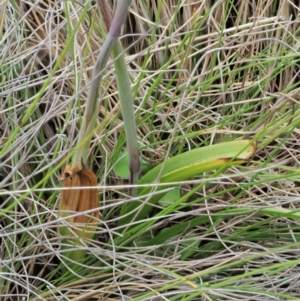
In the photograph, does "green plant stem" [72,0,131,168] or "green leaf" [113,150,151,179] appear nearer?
"green plant stem" [72,0,131,168]

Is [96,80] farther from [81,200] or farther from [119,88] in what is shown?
[81,200]

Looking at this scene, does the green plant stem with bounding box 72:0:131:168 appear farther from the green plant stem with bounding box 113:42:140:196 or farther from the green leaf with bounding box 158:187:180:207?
the green leaf with bounding box 158:187:180:207

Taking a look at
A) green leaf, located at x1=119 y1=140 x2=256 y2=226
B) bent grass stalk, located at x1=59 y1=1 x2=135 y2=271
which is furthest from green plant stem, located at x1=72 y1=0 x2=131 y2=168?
green leaf, located at x1=119 y1=140 x2=256 y2=226

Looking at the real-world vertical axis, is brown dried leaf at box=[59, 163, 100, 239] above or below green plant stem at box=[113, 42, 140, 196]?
below

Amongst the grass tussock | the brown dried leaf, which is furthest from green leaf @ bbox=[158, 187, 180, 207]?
the brown dried leaf

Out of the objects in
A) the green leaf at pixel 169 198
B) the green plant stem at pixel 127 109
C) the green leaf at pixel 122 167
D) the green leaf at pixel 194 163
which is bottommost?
the green leaf at pixel 169 198

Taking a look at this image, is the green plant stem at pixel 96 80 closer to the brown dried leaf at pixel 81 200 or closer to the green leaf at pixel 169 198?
the brown dried leaf at pixel 81 200

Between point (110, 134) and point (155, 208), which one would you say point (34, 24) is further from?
point (155, 208)

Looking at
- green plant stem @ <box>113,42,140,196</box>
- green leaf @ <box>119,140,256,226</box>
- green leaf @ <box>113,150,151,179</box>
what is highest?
green plant stem @ <box>113,42,140,196</box>

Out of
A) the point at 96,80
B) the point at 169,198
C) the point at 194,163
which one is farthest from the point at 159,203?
the point at 96,80

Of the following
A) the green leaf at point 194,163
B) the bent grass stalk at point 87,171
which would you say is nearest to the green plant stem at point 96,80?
the bent grass stalk at point 87,171
